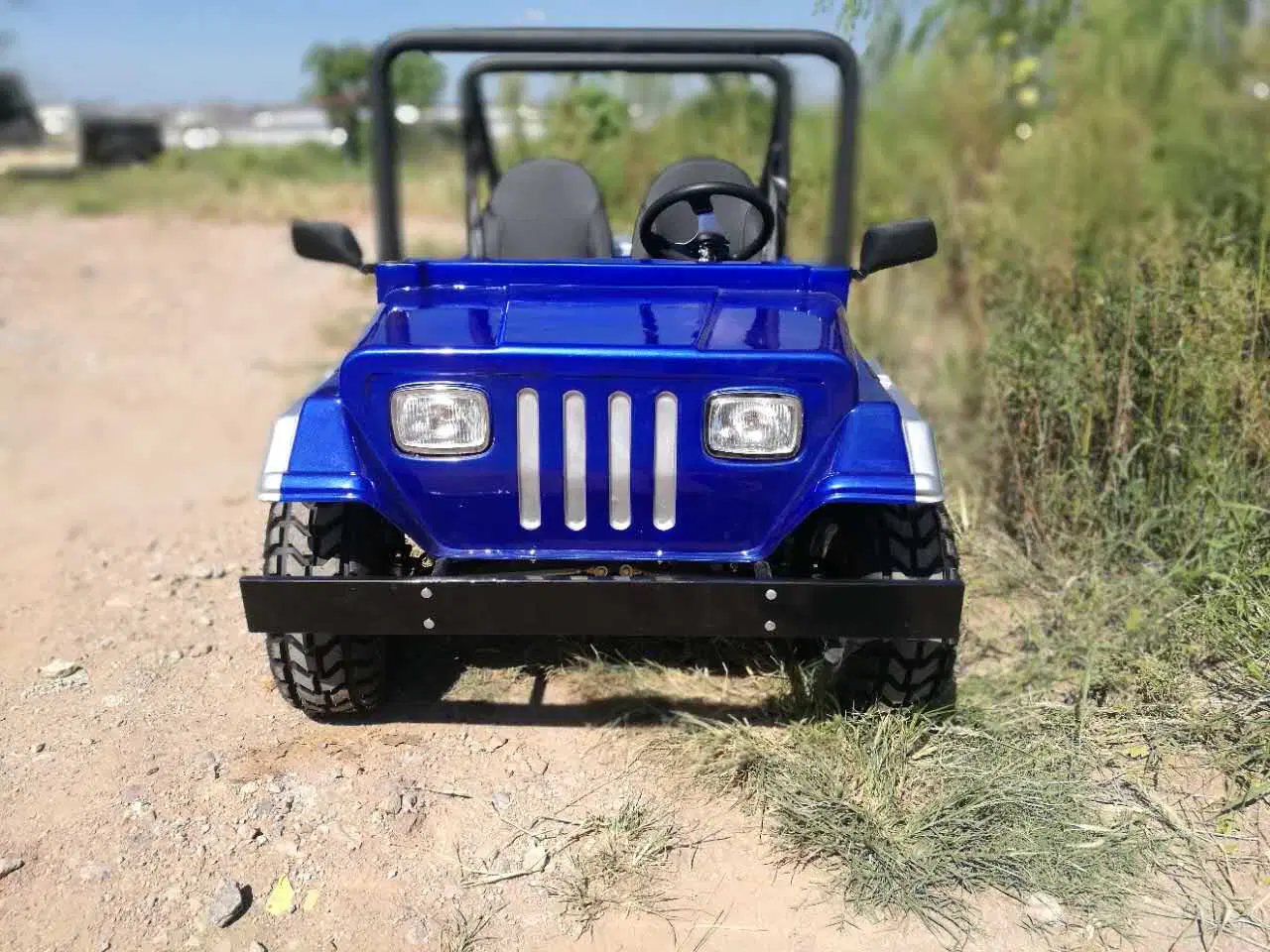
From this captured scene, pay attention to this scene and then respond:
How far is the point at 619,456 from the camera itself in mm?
2422

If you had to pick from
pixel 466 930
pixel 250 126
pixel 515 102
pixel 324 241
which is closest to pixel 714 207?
pixel 324 241

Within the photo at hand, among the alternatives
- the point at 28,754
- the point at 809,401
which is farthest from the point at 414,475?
the point at 28,754

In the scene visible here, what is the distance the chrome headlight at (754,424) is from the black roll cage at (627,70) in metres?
1.43

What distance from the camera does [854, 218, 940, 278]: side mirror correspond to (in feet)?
9.69

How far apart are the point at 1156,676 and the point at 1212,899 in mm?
803

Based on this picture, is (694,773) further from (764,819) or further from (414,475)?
(414,475)

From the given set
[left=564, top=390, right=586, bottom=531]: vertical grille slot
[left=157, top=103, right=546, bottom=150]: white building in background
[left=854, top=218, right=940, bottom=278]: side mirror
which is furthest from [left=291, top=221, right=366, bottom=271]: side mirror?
[left=157, top=103, right=546, bottom=150]: white building in background

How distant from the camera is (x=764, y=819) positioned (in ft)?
8.63

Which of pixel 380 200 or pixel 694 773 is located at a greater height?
pixel 380 200

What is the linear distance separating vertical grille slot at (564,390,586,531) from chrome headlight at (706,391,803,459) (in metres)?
0.28

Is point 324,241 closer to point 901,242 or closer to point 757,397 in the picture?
point 757,397

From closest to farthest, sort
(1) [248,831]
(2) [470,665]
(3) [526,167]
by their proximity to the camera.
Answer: (1) [248,831], (2) [470,665], (3) [526,167]

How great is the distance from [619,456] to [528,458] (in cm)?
20

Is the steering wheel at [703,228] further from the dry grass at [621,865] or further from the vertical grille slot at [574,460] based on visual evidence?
the dry grass at [621,865]
